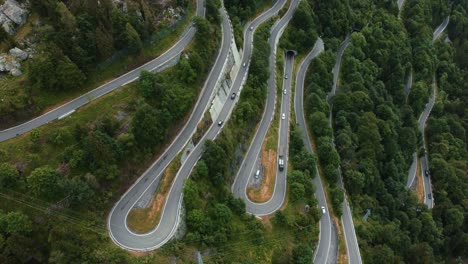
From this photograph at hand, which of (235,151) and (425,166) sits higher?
(425,166)

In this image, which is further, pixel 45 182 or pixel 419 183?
pixel 419 183

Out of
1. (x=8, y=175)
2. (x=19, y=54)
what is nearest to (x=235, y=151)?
(x=8, y=175)

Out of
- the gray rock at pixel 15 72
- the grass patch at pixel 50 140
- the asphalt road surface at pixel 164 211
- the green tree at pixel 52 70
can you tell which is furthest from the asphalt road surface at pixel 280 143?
the gray rock at pixel 15 72

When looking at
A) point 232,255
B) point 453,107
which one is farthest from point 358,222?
point 453,107

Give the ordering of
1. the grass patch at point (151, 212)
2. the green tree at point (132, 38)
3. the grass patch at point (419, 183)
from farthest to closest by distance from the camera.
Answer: the grass patch at point (419, 183) < the green tree at point (132, 38) < the grass patch at point (151, 212)

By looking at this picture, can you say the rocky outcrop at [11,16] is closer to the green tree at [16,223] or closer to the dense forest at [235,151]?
the dense forest at [235,151]

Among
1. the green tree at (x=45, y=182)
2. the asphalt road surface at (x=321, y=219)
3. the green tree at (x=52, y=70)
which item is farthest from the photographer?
the asphalt road surface at (x=321, y=219)

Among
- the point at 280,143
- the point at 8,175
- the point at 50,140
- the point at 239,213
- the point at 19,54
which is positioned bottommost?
the point at 8,175

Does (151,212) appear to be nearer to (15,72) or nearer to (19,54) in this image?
(15,72)
